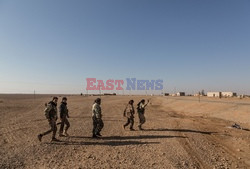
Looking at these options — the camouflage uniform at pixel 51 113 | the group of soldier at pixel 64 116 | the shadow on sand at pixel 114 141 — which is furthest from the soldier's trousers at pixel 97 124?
the camouflage uniform at pixel 51 113

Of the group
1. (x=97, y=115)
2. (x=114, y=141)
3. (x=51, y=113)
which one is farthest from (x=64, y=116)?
(x=114, y=141)

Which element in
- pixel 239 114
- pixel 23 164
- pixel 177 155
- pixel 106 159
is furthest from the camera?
pixel 239 114

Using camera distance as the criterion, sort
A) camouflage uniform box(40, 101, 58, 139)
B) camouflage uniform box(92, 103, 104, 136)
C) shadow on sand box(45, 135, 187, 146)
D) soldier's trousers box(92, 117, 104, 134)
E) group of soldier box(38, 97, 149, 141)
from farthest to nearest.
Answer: soldier's trousers box(92, 117, 104, 134), camouflage uniform box(92, 103, 104, 136), shadow on sand box(45, 135, 187, 146), group of soldier box(38, 97, 149, 141), camouflage uniform box(40, 101, 58, 139)

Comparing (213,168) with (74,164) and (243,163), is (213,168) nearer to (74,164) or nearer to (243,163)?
(243,163)

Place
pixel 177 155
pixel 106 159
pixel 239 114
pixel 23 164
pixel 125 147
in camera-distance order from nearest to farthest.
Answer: pixel 23 164 < pixel 106 159 < pixel 177 155 < pixel 125 147 < pixel 239 114

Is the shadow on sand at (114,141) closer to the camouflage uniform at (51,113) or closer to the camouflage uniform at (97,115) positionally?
the camouflage uniform at (97,115)

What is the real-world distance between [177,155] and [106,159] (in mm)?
2886

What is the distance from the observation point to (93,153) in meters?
8.24

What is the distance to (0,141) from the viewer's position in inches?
396

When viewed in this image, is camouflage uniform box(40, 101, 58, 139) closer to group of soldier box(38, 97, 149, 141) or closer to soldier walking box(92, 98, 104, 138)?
group of soldier box(38, 97, 149, 141)

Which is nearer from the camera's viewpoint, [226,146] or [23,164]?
[23,164]

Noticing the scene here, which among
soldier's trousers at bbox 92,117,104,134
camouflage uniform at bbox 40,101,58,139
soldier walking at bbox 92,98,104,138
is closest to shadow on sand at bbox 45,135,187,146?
soldier's trousers at bbox 92,117,104,134

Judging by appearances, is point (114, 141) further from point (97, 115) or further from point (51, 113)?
point (51, 113)

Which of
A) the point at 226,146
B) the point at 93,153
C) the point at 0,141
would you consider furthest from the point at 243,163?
the point at 0,141
